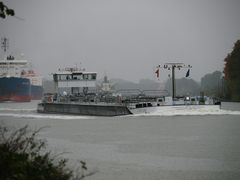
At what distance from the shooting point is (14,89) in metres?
84.7

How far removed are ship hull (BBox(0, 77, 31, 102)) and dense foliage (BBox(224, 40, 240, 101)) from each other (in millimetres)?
45943

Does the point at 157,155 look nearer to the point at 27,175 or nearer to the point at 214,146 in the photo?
the point at 214,146

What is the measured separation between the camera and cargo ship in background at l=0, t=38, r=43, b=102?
83.3m

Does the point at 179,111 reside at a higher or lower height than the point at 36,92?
lower

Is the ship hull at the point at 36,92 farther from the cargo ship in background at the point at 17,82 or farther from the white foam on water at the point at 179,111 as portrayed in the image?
the white foam on water at the point at 179,111

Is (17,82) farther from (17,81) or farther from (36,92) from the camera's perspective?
(36,92)

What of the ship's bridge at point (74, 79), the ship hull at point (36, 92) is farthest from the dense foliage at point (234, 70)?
the ship hull at point (36, 92)

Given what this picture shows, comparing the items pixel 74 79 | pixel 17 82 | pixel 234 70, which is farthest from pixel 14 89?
pixel 234 70

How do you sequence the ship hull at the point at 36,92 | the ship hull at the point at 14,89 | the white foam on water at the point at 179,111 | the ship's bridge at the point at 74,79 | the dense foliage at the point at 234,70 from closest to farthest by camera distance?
the white foam on water at the point at 179,111 < the ship's bridge at the point at 74,79 < the dense foliage at the point at 234,70 < the ship hull at the point at 14,89 < the ship hull at the point at 36,92

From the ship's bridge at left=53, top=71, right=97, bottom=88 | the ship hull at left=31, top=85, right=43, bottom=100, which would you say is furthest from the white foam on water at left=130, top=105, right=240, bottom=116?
the ship hull at left=31, top=85, right=43, bottom=100

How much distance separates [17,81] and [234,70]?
4781cm

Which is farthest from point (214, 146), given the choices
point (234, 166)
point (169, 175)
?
point (169, 175)

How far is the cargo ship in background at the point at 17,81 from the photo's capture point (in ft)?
273

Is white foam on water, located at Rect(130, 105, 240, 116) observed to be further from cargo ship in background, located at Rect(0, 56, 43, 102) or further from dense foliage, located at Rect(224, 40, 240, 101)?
cargo ship in background, located at Rect(0, 56, 43, 102)
